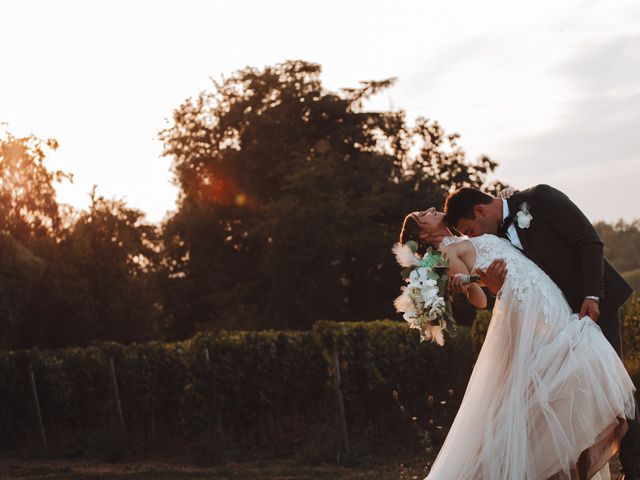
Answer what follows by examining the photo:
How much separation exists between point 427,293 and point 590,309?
1026mm

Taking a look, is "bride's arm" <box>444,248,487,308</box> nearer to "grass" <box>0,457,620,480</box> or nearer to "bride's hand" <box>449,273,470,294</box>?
"bride's hand" <box>449,273,470,294</box>

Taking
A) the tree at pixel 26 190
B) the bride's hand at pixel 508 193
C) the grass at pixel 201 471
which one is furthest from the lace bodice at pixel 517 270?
the tree at pixel 26 190

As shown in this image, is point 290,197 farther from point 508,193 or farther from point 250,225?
point 508,193

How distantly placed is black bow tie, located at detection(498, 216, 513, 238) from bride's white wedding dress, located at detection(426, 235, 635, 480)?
0.72 ft

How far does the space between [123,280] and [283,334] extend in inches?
813

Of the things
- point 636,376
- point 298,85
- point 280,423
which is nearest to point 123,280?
point 298,85

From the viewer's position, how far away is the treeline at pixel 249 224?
35.0m

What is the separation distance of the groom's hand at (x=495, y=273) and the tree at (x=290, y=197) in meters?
32.4

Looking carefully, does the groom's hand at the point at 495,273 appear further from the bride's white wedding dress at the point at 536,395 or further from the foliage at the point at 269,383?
the foliage at the point at 269,383

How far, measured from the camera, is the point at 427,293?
6473mm

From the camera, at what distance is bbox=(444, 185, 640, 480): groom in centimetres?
634

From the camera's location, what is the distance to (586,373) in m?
6.05

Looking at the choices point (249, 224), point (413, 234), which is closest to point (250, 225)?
point (249, 224)

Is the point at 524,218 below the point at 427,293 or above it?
above
